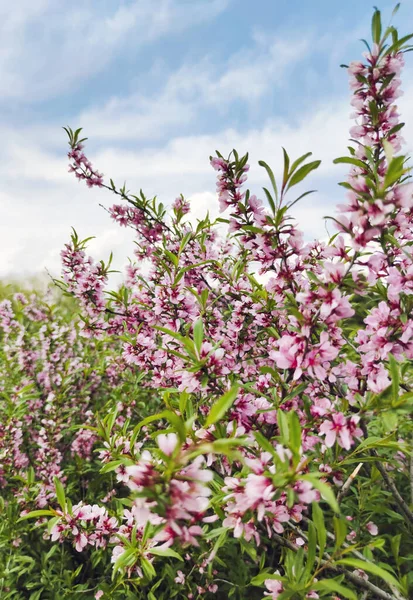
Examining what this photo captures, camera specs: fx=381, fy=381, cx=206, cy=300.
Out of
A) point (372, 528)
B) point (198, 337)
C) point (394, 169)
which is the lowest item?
point (372, 528)

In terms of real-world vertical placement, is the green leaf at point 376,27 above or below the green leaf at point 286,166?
above

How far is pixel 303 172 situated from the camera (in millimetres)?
1610

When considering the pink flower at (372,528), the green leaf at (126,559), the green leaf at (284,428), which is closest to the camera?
the green leaf at (284,428)

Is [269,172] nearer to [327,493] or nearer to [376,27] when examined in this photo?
[376,27]

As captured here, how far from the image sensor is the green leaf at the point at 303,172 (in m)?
1.58

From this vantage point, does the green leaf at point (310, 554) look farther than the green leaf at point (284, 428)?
Yes

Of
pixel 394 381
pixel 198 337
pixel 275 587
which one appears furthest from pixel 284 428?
pixel 275 587

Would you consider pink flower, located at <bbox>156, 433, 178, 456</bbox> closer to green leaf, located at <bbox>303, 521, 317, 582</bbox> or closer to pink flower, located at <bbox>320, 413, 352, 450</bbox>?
pink flower, located at <bbox>320, 413, 352, 450</bbox>

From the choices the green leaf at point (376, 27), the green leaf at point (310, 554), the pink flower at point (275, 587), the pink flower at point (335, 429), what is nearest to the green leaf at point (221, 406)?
the pink flower at point (335, 429)

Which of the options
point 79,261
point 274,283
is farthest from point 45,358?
point 274,283

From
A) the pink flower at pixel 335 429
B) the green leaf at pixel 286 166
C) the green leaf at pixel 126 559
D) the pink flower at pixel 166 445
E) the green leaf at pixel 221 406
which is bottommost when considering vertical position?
the green leaf at pixel 126 559

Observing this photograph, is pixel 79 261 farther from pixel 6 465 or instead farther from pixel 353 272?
pixel 353 272

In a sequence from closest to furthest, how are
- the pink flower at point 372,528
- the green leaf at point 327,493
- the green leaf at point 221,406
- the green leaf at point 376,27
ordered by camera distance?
the green leaf at point 327,493 < the green leaf at point 221,406 < the green leaf at point 376,27 < the pink flower at point 372,528

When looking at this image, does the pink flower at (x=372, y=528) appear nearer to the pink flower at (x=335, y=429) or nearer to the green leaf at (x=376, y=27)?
the pink flower at (x=335, y=429)
